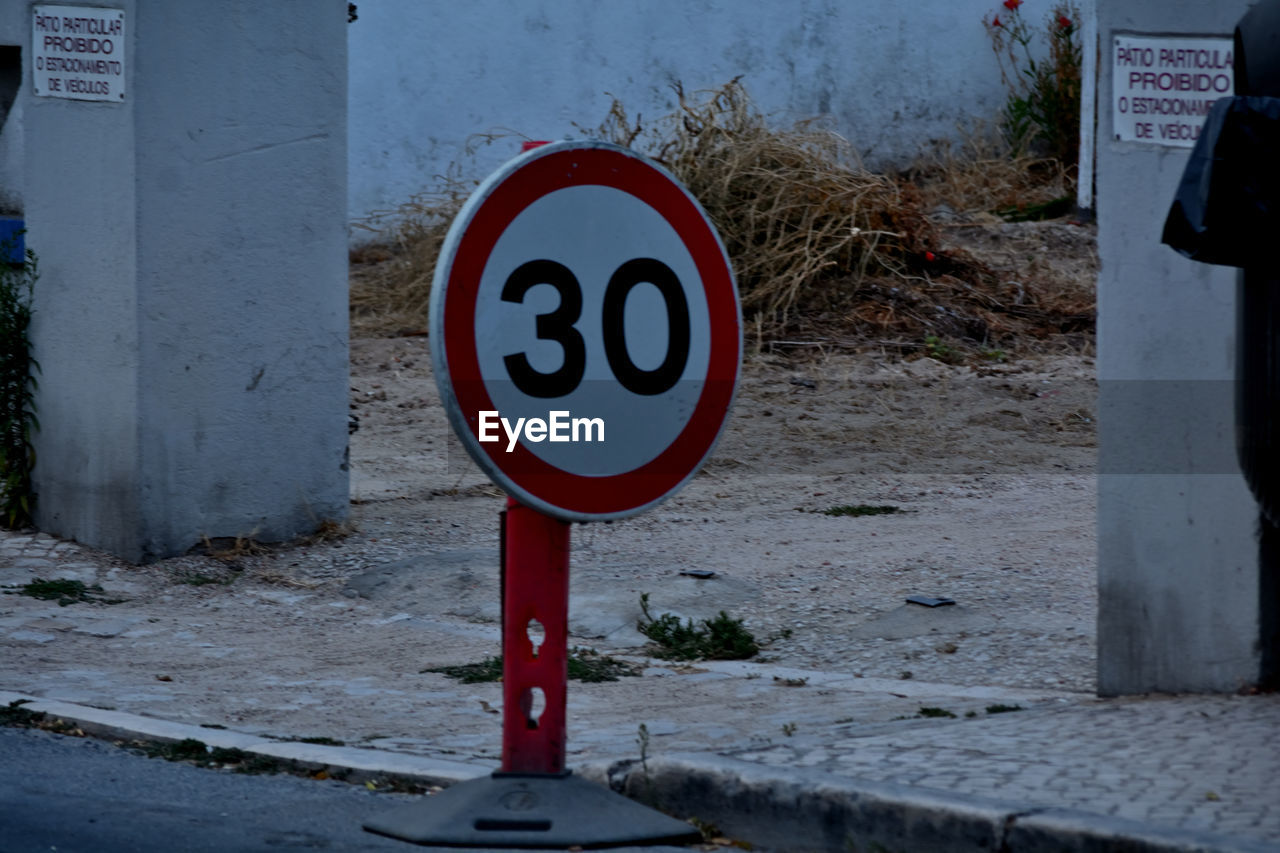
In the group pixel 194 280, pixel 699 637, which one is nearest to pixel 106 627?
pixel 194 280

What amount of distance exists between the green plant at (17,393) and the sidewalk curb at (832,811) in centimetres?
409

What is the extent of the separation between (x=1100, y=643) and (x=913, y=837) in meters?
1.57

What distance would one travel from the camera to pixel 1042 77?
16562 millimetres

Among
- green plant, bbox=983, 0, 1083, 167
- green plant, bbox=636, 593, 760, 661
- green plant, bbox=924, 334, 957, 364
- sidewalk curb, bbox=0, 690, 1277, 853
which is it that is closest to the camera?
sidewalk curb, bbox=0, 690, 1277, 853

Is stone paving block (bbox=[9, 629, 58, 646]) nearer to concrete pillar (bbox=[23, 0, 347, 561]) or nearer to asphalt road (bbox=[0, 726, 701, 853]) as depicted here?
concrete pillar (bbox=[23, 0, 347, 561])

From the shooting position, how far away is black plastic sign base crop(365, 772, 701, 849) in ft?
12.3

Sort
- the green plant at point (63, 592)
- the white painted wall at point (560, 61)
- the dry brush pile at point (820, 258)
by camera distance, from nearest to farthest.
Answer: the green plant at point (63, 592), the dry brush pile at point (820, 258), the white painted wall at point (560, 61)

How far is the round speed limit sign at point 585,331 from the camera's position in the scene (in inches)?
140

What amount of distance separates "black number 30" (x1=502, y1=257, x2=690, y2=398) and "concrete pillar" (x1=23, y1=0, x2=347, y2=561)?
438 cm

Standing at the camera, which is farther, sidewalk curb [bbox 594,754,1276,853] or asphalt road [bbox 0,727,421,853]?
asphalt road [bbox 0,727,421,853]

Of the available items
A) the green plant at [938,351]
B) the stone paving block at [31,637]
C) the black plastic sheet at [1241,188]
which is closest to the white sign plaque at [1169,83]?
the black plastic sheet at [1241,188]

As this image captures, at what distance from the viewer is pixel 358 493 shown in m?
9.38

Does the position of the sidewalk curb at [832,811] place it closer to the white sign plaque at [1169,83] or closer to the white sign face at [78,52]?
the white sign plaque at [1169,83]

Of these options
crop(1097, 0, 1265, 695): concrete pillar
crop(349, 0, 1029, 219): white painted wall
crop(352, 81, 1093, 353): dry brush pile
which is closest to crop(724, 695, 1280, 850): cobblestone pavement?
crop(1097, 0, 1265, 695): concrete pillar
